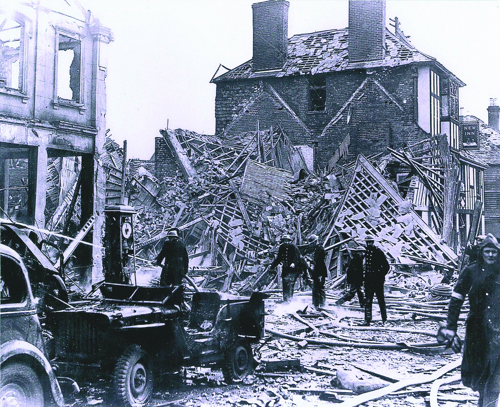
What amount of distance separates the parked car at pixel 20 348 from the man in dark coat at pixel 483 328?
4188 millimetres

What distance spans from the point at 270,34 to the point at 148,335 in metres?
26.3

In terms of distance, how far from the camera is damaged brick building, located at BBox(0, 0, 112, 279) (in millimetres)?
16031

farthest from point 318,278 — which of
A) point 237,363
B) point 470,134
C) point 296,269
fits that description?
point 470,134

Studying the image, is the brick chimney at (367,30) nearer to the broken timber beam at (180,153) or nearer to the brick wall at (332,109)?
the brick wall at (332,109)

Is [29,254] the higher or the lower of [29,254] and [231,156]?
the lower

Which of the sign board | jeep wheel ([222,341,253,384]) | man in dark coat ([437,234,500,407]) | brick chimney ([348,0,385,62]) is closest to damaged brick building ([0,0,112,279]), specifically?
jeep wheel ([222,341,253,384])

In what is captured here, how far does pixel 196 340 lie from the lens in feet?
28.2

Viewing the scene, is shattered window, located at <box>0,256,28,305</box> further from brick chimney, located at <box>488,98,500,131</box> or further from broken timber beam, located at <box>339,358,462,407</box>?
brick chimney, located at <box>488,98,500,131</box>

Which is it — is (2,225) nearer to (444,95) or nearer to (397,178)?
(397,178)

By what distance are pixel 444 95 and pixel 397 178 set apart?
7.83 m

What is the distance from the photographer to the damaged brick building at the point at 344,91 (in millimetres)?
29188

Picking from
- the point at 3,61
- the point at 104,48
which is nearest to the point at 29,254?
the point at 104,48

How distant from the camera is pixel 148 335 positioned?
7.93 m

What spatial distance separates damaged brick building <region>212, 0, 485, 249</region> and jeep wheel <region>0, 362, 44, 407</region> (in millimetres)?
23526
